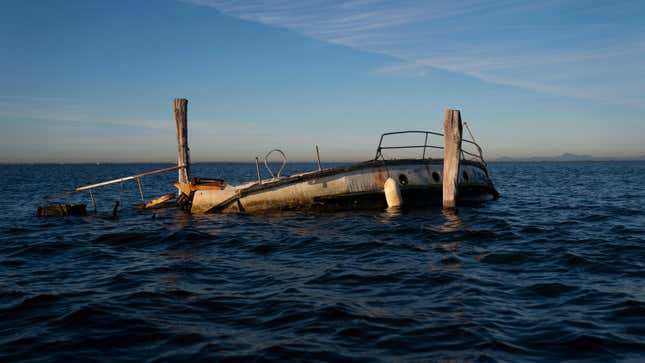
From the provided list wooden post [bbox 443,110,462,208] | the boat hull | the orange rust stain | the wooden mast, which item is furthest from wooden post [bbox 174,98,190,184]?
wooden post [bbox 443,110,462,208]

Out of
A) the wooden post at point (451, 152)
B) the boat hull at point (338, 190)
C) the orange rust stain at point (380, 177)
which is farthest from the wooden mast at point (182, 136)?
the wooden post at point (451, 152)

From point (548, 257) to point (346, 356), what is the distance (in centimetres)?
601

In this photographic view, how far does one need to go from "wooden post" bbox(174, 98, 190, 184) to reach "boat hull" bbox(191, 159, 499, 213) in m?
1.87

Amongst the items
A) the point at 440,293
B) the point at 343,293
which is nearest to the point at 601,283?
the point at 440,293

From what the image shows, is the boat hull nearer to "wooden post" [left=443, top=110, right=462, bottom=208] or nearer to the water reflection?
"wooden post" [left=443, top=110, right=462, bottom=208]

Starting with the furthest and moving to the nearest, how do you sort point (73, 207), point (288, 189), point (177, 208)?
1. point (177, 208)
2. point (73, 207)
3. point (288, 189)

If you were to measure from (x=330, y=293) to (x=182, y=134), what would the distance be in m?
13.2

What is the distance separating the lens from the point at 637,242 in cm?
1020

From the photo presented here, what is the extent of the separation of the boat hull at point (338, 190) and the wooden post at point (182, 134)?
1.87m

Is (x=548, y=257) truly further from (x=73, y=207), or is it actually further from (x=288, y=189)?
(x=73, y=207)

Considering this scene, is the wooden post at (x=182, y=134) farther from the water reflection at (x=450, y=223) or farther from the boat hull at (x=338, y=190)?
the water reflection at (x=450, y=223)

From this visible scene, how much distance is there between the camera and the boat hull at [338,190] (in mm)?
15383

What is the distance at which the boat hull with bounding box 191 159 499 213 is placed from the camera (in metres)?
15.4

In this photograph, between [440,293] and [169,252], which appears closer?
[440,293]
